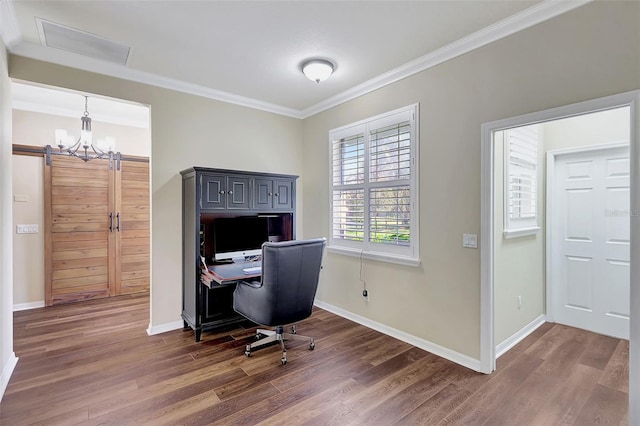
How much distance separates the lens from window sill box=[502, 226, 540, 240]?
9.96 ft

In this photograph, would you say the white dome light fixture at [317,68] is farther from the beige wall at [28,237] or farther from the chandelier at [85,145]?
the beige wall at [28,237]

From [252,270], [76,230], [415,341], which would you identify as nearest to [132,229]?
[76,230]

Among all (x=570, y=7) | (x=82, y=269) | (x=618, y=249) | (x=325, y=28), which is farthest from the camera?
(x=82, y=269)

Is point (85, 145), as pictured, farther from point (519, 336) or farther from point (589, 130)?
point (589, 130)

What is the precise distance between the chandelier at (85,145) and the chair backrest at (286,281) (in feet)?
9.85

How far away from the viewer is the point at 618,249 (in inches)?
126

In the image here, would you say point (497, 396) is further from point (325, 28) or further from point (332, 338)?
point (325, 28)

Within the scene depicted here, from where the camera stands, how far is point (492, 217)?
253cm

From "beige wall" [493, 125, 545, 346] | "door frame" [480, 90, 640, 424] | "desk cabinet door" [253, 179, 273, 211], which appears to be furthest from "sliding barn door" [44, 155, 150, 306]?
"beige wall" [493, 125, 545, 346]

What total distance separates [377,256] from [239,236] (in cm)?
162

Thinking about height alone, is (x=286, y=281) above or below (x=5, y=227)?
below

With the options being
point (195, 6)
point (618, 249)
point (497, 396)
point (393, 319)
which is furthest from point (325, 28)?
point (618, 249)

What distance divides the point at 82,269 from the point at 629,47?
20.4ft

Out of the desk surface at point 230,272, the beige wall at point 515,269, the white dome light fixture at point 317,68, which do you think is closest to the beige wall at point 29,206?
the desk surface at point 230,272
